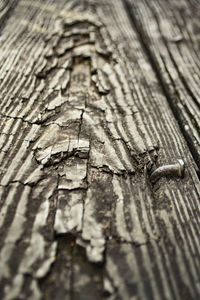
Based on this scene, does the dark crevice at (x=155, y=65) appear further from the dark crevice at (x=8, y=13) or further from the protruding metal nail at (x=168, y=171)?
the dark crevice at (x=8, y=13)

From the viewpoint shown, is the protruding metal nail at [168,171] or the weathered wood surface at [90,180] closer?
the weathered wood surface at [90,180]

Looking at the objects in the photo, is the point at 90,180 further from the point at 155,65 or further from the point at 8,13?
the point at 8,13

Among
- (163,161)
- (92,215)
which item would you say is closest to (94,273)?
(92,215)

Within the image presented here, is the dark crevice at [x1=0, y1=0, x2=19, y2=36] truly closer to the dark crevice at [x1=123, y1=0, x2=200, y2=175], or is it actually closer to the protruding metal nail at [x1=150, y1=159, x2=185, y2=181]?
the dark crevice at [x1=123, y1=0, x2=200, y2=175]

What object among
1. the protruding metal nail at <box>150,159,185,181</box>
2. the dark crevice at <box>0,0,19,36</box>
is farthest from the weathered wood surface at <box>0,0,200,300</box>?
the dark crevice at <box>0,0,19,36</box>

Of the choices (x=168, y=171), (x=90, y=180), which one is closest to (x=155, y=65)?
(x=168, y=171)

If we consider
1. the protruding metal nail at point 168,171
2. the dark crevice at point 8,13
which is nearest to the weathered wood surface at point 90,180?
the protruding metal nail at point 168,171
